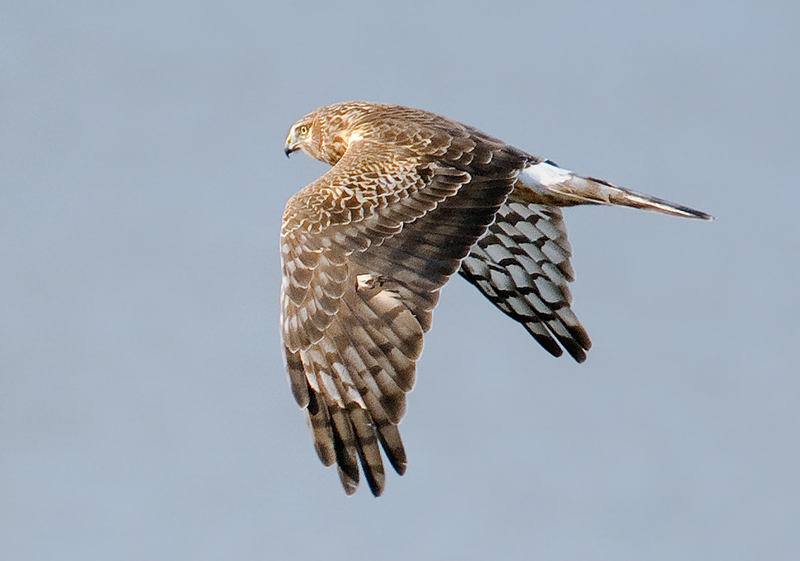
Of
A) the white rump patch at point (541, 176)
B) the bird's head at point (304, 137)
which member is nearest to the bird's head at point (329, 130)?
the bird's head at point (304, 137)

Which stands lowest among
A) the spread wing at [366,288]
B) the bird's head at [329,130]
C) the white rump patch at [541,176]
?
the spread wing at [366,288]

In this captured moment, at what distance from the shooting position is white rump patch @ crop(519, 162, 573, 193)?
941 cm

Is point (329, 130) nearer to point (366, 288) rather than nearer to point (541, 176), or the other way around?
point (541, 176)

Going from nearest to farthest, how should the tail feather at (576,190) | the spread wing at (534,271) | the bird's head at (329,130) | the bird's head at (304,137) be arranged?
the tail feather at (576,190), the bird's head at (329,130), the spread wing at (534,271), the bird's head at (304,137)

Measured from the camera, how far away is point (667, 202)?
9.27 meters

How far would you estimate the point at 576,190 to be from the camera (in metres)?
9.48

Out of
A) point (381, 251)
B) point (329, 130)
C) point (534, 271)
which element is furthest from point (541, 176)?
point (329, 130)

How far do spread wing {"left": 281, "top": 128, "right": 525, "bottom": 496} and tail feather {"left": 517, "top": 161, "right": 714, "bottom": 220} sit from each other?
0.62 meters

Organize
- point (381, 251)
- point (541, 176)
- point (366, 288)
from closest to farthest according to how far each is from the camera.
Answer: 1. point (366, 288)
2. point (381, 251)
3. point (541, 176)

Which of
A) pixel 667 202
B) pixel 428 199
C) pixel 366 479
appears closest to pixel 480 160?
pixel 428 199

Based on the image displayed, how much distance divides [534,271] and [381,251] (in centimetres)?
226

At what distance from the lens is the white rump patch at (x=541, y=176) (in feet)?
30.9

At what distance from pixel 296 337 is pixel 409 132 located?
1.79 meters

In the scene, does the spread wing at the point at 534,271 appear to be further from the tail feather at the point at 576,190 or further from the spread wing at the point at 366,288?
the spread wing at the point at 366,288
